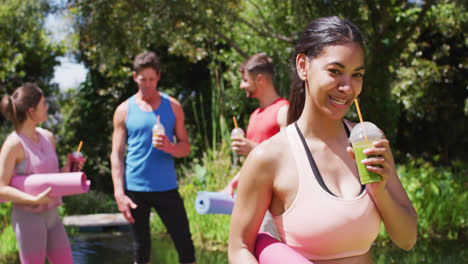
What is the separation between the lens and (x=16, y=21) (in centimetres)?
1431

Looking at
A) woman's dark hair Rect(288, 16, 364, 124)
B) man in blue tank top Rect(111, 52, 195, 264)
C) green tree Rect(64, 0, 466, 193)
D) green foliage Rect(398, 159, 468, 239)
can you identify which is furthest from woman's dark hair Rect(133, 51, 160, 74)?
green foliage Rect(398, 159, 468, 239)

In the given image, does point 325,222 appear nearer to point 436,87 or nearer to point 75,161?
point 75,161

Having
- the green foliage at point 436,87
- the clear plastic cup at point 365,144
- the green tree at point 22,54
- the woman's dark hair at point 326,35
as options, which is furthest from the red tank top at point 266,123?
the green tree at point 22,54

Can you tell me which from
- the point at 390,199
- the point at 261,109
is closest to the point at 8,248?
the point at 261,109

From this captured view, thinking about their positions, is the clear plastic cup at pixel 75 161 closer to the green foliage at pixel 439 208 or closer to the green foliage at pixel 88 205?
the green foliage at pixel 439 208

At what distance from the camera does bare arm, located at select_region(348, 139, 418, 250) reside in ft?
4.85

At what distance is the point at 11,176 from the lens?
344cm

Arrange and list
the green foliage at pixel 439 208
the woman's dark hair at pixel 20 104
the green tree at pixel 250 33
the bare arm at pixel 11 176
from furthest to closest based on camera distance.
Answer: the green tree at pixel 250 33 < the green foliage at pixel 439 208 < the woman's dark hair at pixel 20 104 < the bare arm at pixel 11 176

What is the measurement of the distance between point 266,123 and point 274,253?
223 centimetres

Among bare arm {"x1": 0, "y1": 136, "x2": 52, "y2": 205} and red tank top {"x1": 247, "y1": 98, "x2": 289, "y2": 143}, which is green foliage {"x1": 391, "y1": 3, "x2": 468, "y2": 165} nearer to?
red tank top {"x1": 247, "y1": 98, "x2": 289, "y2": 143}

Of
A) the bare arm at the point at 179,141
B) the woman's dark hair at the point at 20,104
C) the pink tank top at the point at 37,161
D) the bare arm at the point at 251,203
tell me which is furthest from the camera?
the bare arm at the point at 179,141

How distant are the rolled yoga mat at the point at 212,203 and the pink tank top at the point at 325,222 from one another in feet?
5.92

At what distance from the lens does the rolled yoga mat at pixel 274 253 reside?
1.49 metres

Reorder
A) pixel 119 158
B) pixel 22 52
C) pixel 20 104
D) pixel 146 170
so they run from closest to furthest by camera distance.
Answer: pixel 20 104 < pixel 146 170 < pixel 119 158 < pixel 22 52
